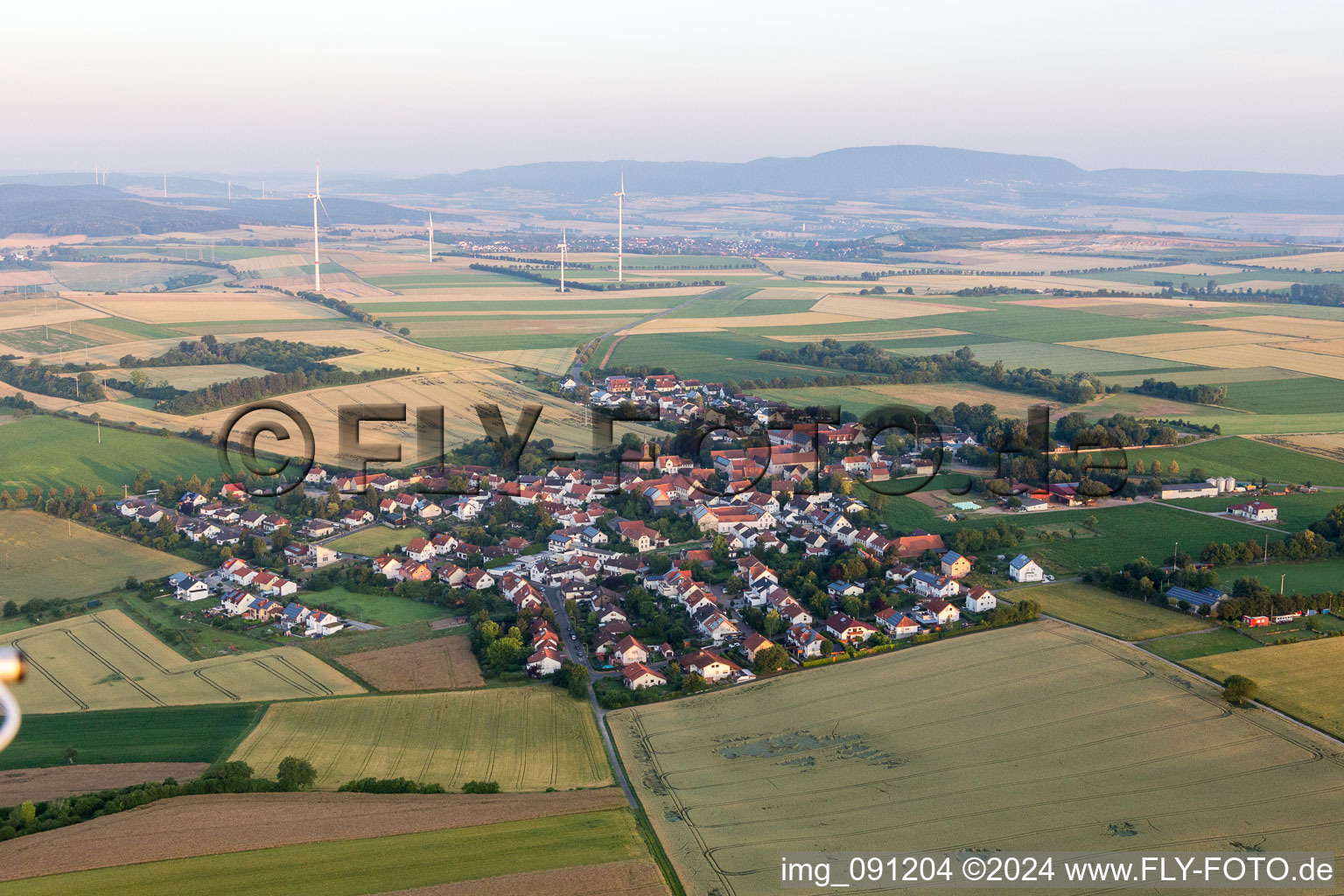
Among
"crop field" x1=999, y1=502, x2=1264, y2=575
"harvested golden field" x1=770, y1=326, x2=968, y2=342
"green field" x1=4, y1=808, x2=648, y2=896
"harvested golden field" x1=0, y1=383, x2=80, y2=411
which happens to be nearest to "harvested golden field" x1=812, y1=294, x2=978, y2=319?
"harvested golden field" x1=770, y1=326, x2=968, y2=342

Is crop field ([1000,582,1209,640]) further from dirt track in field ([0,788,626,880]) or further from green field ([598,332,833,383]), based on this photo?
green field ([598,332,833,383])

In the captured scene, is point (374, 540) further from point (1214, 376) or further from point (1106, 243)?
point (1106, 243)

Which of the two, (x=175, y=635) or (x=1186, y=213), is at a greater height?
(x=1186, y=213)

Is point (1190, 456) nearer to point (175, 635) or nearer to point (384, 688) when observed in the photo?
point (384, 688)

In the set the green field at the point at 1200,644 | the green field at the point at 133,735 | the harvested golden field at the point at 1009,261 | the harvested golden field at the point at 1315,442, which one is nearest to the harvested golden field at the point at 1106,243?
the harvested golden field at the point at 1009,261

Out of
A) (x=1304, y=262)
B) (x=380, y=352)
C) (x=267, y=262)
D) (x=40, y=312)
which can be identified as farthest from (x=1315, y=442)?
(x=267, y=262)

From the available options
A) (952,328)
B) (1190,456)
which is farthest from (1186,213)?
(1190,456)
